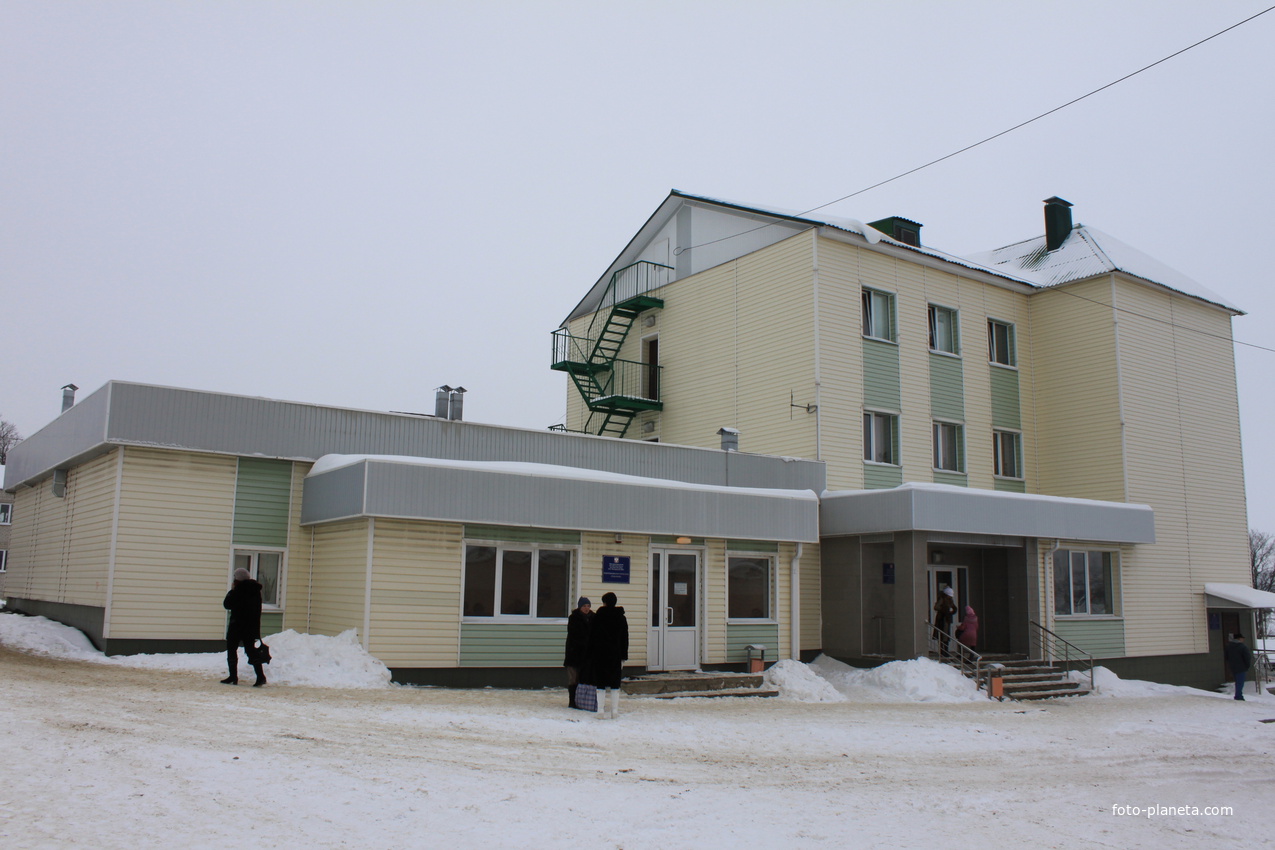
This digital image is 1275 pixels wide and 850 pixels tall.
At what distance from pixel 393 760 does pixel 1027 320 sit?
25.6 m

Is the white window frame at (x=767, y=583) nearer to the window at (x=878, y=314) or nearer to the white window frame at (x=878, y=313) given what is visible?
the white window frame at (x=878, y=313)

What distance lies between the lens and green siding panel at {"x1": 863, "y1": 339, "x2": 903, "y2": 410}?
25.7 meters

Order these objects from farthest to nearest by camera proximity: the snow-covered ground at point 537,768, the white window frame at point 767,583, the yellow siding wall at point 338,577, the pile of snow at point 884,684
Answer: the white window frame at point 767,583, the pile of snow at point 884,684, the yellow siding wall at point 338,577, the snow-covered ground at point 537,768

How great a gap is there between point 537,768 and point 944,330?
842 inches

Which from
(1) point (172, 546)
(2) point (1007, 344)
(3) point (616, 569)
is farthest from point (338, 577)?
(2) point (1007, 344)

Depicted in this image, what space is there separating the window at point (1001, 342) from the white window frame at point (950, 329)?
1.67 meters

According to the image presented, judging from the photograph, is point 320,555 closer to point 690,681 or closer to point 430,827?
point 690,681

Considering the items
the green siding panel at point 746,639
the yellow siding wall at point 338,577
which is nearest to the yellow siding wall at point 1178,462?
the green siding panel at point 746,639

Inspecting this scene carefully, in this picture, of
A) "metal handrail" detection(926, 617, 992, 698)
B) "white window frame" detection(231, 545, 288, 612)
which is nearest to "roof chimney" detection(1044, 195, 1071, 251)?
"metal handrail" detection(926, 617, 992, 698)

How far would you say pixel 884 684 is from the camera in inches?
766

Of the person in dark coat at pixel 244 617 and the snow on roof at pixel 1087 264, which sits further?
the snow on roof at pixel 1087 264

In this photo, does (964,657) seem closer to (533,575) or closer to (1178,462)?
(533,575)

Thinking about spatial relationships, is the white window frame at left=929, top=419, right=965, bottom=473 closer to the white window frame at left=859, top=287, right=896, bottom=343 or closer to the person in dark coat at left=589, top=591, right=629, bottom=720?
the white window frame at left=859, top=287, right=896, bottom=343

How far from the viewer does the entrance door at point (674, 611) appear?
19.1 meters
